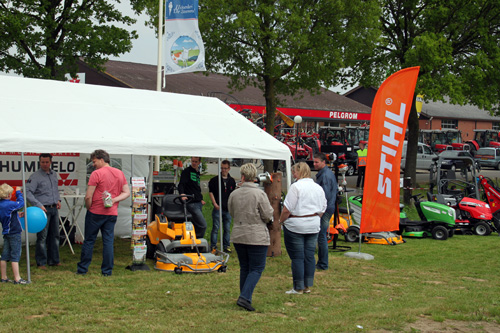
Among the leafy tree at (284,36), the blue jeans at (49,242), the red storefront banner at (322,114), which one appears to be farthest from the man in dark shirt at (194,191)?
the red storefront banner at (322,114)

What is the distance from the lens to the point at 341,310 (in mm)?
6176

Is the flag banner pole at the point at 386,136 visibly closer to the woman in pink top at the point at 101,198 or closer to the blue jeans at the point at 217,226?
the blue jeans at the point at 217,226

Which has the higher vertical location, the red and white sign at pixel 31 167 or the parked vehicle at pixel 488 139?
the parked vehicle at pixel 488 139

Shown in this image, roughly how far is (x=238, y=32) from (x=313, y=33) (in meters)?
2.38

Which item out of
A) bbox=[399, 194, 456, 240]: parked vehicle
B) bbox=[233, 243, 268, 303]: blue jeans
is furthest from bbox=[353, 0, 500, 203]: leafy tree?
bbox=[233, 243, 268, 303]: blue jeans

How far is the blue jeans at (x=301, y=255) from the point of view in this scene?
6.83m

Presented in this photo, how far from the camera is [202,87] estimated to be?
38.4 metres

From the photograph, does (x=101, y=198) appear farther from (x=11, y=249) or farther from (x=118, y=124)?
(x=118, y=124)

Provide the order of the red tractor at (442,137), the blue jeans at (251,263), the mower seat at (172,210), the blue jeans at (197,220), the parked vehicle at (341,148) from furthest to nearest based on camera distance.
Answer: the red tractor at (442,137)
the parked vehicle at (341,148)
the blue jeans at (197,220)
the mower seat at (172,210)
the blue jeans at (251,263)

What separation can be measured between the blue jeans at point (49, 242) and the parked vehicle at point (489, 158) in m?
32.8

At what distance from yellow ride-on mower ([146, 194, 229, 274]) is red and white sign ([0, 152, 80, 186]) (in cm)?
226

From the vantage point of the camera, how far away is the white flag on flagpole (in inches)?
558

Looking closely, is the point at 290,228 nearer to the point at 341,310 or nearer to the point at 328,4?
the point at 341,310

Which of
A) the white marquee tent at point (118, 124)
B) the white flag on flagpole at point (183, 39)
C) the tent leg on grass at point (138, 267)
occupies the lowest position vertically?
the tent leg on grass at point (138, 267)
